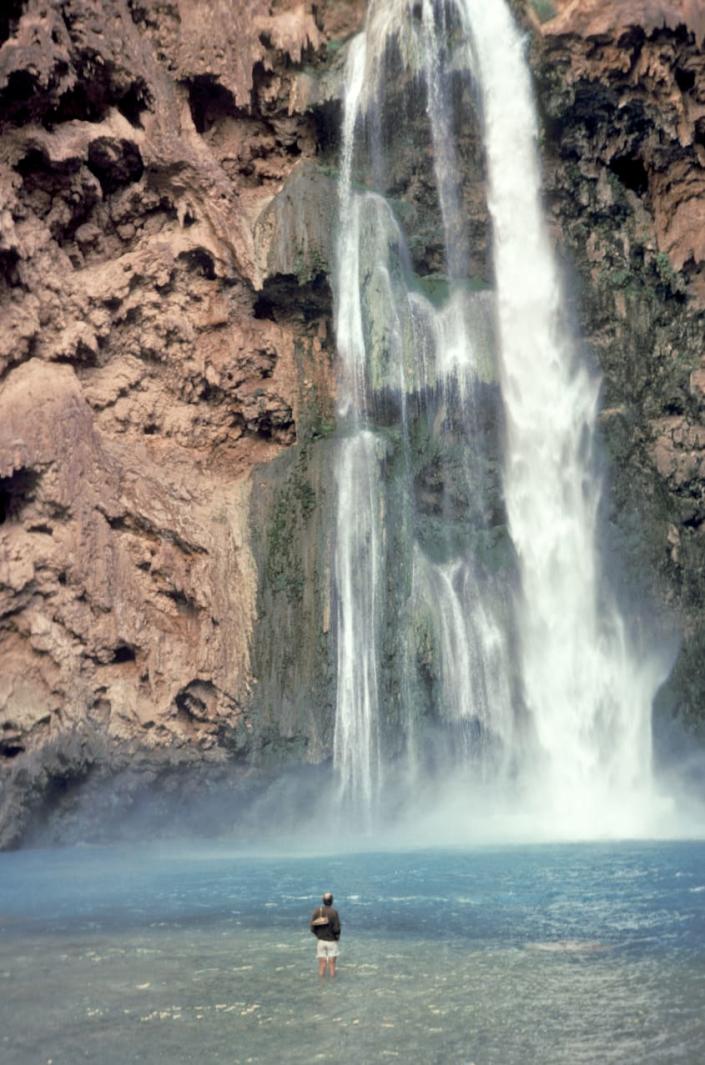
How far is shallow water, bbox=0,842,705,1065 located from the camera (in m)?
9.55

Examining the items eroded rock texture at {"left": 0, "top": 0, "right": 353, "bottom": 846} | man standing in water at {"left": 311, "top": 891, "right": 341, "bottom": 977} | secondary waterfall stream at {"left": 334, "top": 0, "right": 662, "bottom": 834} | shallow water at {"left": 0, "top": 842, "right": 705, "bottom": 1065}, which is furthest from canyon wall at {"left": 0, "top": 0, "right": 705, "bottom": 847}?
man standing in water at {"left": 311, "top": 891, "right": 341, "bottom": 977}

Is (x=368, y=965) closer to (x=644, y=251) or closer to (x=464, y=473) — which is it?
(x=464, y=473)

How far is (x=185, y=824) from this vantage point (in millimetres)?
25188

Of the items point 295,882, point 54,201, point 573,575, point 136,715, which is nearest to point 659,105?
point 573,575

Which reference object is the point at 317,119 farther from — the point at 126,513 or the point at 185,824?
the point at 185,824

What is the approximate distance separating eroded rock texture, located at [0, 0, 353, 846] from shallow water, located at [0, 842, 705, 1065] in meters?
5.47

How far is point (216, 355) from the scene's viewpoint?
28.1 meters

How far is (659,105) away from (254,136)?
32.5ft

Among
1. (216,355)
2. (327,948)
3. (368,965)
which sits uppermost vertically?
(216,355)

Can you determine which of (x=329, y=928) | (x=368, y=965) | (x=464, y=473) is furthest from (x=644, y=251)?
(x=329, y=928)

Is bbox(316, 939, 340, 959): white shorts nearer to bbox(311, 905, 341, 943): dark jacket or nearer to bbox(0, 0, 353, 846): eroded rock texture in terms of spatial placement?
bbox(311, 905, 341, 943): dark jacket

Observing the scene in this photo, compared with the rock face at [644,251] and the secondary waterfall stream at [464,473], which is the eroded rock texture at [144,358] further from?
the rock face at [644,251]

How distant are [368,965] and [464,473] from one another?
1662 centimetres

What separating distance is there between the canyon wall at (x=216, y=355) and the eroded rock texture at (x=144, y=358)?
5 centimetres
